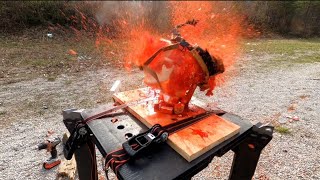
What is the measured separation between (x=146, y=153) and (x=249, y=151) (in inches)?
42.2

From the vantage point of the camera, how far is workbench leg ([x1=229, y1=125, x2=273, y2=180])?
194 cm

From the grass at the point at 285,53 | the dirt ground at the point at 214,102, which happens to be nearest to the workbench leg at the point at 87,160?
the dirt ground at the point at 214,102

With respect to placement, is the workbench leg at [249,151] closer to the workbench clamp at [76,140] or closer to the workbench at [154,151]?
the workbench at [154,151]

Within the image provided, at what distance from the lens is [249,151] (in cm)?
209

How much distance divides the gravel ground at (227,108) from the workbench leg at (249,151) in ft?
→ 3.63

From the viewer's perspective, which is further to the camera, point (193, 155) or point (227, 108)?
point (227, 108)

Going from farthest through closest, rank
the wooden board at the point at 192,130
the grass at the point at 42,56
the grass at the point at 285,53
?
the grass at the point at 285,53
the grass at the point at 42,56
the wooden board at the point at 192,130

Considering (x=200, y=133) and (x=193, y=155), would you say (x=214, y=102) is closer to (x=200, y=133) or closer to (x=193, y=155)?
(x=200, y=133)

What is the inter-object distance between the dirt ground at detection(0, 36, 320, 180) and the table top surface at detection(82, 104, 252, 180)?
2.67 ft

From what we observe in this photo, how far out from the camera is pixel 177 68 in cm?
182

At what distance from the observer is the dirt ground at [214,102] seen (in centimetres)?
352

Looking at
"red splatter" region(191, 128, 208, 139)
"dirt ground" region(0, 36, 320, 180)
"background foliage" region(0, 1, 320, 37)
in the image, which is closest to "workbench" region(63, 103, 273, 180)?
"red splatter" region(191, 128, 208, 139)

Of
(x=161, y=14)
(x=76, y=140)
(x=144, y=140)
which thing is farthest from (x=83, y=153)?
(x=161, y=14)

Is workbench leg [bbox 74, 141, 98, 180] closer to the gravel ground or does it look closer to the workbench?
the workbench
